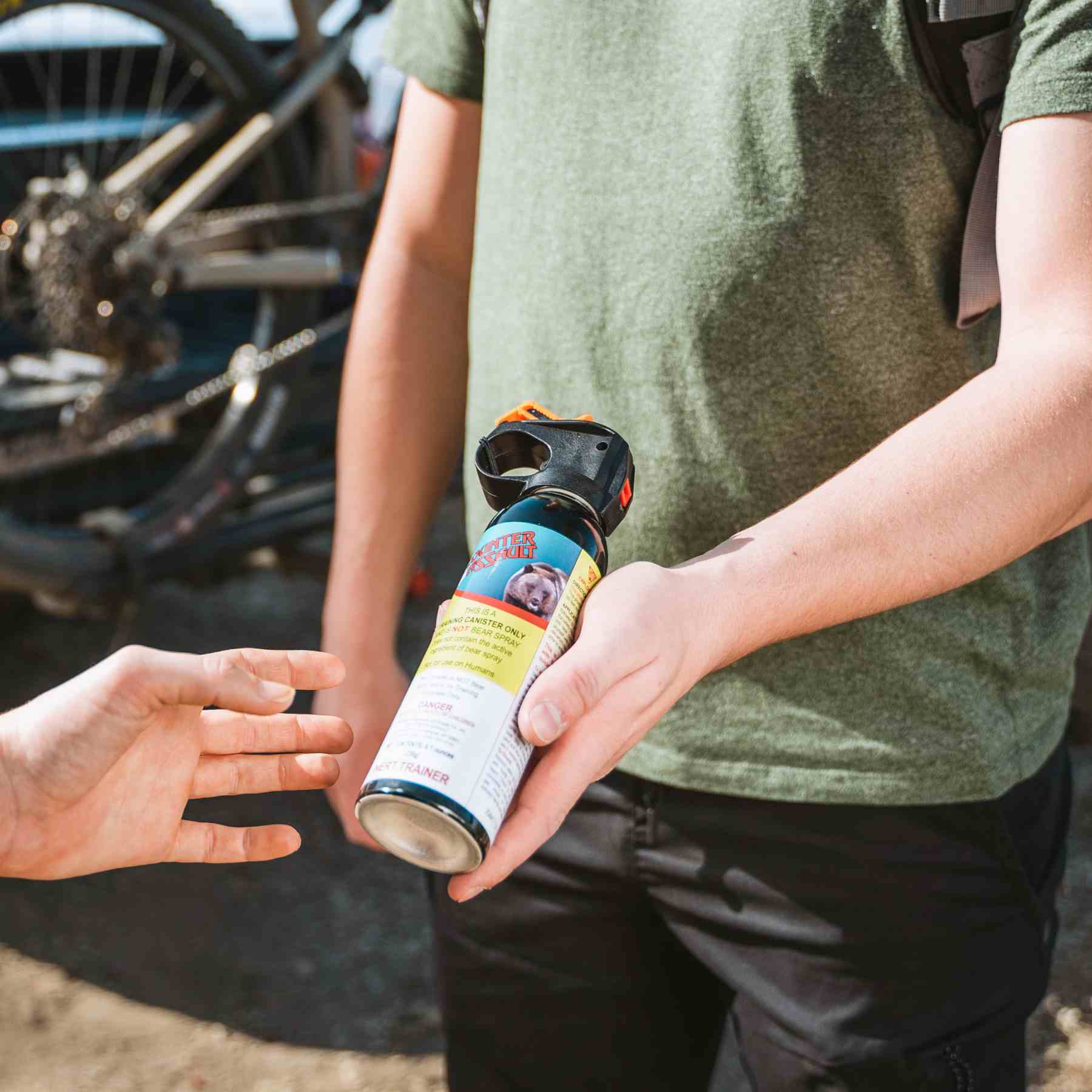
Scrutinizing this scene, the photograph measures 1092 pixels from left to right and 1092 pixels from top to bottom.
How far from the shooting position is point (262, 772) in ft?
3.11

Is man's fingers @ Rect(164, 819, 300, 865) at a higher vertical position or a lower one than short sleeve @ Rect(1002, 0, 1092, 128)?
lower

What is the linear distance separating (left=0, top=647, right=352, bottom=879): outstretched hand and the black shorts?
0.34 m

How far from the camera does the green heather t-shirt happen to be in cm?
97

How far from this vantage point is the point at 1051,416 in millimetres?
818

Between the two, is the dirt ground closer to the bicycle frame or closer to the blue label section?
the bicycle frame

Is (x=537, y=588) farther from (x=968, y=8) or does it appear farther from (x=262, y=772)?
(x=968, y=8)

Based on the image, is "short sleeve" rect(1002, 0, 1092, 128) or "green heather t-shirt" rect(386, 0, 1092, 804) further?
"green heather t-shirt" rect(386, 0, 1092, 804)

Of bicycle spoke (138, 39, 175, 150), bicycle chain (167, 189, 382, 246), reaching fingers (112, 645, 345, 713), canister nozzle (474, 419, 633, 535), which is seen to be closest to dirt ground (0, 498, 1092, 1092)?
bicycle chain (167, 189, 382, 246)

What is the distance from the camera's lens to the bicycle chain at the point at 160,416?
295cm

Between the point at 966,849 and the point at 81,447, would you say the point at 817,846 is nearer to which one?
the point at 966,849

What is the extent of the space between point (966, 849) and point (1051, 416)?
43cm

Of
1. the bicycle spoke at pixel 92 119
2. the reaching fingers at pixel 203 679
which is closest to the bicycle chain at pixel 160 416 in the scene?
the bicycle spoke at pixel 92 119

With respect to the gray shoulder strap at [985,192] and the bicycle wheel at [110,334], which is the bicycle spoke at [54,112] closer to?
the bicycle wheel at [110,334]

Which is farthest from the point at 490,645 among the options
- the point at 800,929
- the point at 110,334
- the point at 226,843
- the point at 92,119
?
the point at 92,119
